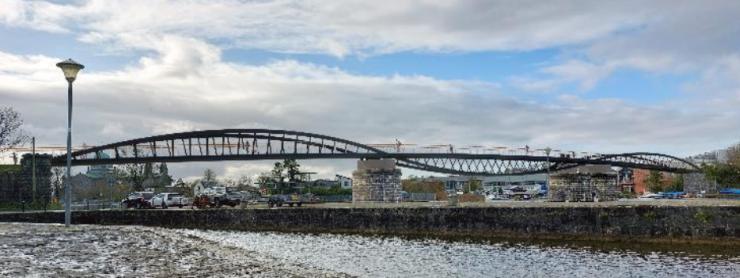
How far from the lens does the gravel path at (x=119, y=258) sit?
14.7 metres

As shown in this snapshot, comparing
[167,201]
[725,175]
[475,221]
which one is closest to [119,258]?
[475,221]

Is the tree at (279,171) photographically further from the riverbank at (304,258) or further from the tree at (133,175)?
the riverbank at (304,258)

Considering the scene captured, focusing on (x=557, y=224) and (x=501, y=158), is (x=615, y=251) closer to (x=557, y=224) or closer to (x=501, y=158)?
(x=557, y=224)

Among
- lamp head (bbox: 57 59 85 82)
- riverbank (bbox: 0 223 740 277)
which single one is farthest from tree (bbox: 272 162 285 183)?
lamp head (bbox: 57 59 85 82)

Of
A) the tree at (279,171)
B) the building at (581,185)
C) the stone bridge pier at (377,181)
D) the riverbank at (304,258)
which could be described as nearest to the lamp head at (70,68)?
the riverbank at (304,258)

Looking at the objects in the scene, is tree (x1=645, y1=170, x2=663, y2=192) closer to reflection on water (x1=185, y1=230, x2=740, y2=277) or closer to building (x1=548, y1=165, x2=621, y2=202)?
building (x1=548, y1=165, x2=621, y2=202)

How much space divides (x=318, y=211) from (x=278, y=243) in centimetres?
1342

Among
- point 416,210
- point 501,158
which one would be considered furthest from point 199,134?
point 416,210

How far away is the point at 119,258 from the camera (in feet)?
55.8

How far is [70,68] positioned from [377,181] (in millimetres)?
56641

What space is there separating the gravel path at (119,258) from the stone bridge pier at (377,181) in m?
56.4

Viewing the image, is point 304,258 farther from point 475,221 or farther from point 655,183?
point 655,183

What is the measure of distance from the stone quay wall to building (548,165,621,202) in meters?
35.0

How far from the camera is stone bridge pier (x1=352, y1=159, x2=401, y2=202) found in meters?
79.6
